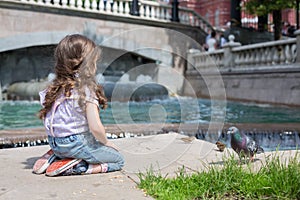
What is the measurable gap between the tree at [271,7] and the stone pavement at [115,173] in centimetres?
1196

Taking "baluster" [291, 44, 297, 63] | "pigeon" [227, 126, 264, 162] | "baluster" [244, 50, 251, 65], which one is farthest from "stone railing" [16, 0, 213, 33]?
"pigeon" [227, 126, 264, 162]

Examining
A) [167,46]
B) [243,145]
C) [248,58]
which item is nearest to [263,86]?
[248,58]

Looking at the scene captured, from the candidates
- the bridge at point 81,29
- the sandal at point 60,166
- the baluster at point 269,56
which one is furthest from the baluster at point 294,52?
the sandal at point 60,166

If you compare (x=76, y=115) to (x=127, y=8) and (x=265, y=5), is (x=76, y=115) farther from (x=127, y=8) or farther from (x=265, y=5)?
(x=127, y=8)

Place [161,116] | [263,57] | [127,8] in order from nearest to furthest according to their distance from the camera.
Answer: [161,116]
[263,57]
[127,8]

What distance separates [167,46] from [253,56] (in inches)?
244

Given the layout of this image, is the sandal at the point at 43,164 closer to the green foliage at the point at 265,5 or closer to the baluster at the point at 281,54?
the baluster at the point at 281,54

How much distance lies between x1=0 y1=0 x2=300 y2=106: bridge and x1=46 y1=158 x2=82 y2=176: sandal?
8.66 metres

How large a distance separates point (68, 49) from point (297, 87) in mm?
9168

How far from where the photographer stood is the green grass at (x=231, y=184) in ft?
7.32

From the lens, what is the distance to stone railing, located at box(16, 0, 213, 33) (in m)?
16.2

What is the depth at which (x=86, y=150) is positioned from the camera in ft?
9.48

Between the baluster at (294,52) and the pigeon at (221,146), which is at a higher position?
the baluster at (294,52)

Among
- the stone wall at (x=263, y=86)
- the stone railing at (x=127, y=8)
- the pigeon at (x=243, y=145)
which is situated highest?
the stone railing at (x=127, y=8)
